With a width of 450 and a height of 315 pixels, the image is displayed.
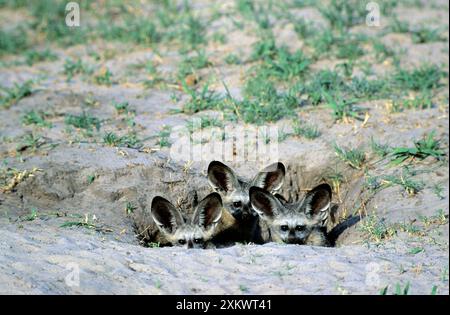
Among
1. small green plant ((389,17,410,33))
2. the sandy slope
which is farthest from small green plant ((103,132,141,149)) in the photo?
small green plant ((389,17,410,33))

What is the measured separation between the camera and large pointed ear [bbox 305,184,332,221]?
6055 millimetres

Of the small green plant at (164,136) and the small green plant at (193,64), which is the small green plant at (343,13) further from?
the small green plant at (164,136)

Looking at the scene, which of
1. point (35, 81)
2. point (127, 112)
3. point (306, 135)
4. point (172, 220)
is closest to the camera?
point (172, 220)

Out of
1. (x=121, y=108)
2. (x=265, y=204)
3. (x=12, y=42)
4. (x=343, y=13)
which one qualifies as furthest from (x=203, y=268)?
(x=12, y=42)

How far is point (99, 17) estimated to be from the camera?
10.5 metres

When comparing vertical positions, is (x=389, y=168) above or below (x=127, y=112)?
below

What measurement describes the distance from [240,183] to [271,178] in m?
0.28

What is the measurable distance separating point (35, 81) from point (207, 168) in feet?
9.57

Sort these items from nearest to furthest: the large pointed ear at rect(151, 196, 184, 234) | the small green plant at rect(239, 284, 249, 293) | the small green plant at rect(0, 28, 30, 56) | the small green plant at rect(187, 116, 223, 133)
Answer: the small green plant at rect(239, 284, 249, 293)
the large pointed ear at rect(151, 196, 184, 234)
the small green plant at rect(187, 116, 223, 133)
the small green plant at rect(0, 28, 30, 56)

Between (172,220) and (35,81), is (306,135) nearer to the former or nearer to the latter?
(172,220)

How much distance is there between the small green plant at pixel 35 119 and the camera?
7.42 metres

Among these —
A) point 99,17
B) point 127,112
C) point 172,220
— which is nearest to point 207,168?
point 172,220

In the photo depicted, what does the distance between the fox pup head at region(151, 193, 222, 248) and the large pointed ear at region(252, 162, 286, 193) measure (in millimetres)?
644

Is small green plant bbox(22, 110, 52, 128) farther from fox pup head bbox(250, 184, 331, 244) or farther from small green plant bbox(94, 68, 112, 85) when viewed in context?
fox pup head bbox(250, 184, 331, 244)
